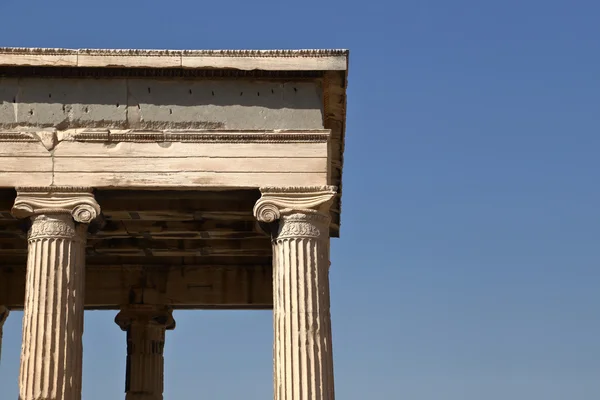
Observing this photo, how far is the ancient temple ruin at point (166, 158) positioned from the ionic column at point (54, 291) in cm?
3

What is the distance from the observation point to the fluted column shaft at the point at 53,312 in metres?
28.2

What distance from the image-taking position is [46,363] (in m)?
28.2

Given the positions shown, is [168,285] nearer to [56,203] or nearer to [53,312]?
[56,203]

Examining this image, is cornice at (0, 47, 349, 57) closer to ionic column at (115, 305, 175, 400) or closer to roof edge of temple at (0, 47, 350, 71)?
roof edge of temple at (0, 47, 350, 71)

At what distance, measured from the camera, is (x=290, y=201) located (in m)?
29.6

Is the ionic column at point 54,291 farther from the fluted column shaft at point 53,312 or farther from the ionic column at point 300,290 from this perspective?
the ionic column at point 300,290

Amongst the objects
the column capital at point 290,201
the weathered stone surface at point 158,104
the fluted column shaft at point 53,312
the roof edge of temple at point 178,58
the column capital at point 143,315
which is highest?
the roof edge of temple at point 178,58

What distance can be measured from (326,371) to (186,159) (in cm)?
578

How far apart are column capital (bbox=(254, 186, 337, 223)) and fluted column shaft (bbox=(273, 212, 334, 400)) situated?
Result: 0.14 meters

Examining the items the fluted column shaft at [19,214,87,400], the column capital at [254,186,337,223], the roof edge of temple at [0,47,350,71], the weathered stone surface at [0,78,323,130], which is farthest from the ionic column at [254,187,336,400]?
the fluted column shaft at [19,214,87,400]

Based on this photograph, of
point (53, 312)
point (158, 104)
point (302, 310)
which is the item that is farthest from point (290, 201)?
point (53, 312)

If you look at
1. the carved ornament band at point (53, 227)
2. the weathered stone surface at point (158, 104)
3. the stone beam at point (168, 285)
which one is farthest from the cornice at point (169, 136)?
the stone beam at point (168, 285)

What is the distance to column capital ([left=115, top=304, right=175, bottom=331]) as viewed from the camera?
128ft

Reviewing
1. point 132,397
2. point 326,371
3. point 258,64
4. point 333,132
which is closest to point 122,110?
point 258,64
